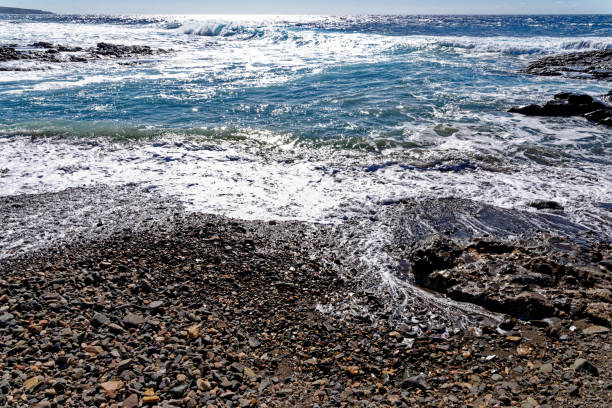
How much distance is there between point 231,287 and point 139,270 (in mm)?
1268

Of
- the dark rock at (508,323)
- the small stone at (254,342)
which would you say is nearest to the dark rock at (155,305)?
the small stone at (254,342)

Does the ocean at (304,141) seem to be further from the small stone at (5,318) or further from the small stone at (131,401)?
the small stone at (131,401)

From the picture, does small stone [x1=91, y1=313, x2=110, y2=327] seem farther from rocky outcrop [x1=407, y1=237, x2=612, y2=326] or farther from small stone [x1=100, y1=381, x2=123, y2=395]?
rocky outcrop [x1=407, y1=237, x2=612, y2=326]

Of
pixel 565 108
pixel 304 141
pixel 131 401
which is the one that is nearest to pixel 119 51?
pixel 304 141

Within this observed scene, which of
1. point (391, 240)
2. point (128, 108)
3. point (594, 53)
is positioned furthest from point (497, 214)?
point (594, 53)

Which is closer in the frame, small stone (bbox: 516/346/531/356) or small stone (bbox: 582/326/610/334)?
small stone (bbox: 516/346/531/356)

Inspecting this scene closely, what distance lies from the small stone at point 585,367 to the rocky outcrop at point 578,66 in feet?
80.4

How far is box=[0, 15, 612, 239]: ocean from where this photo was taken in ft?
25.9

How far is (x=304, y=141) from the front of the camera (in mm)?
11398

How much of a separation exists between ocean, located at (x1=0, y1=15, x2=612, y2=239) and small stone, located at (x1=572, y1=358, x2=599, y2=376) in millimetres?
3990

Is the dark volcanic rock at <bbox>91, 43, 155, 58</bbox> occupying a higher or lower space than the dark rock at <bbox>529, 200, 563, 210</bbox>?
higher

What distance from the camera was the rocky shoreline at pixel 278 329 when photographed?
11.1 ft

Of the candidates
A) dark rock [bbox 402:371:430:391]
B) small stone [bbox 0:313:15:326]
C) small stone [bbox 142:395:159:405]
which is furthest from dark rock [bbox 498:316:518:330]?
small stone [bbox 0:313:15:326]

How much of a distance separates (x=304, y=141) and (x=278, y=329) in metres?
7.83
